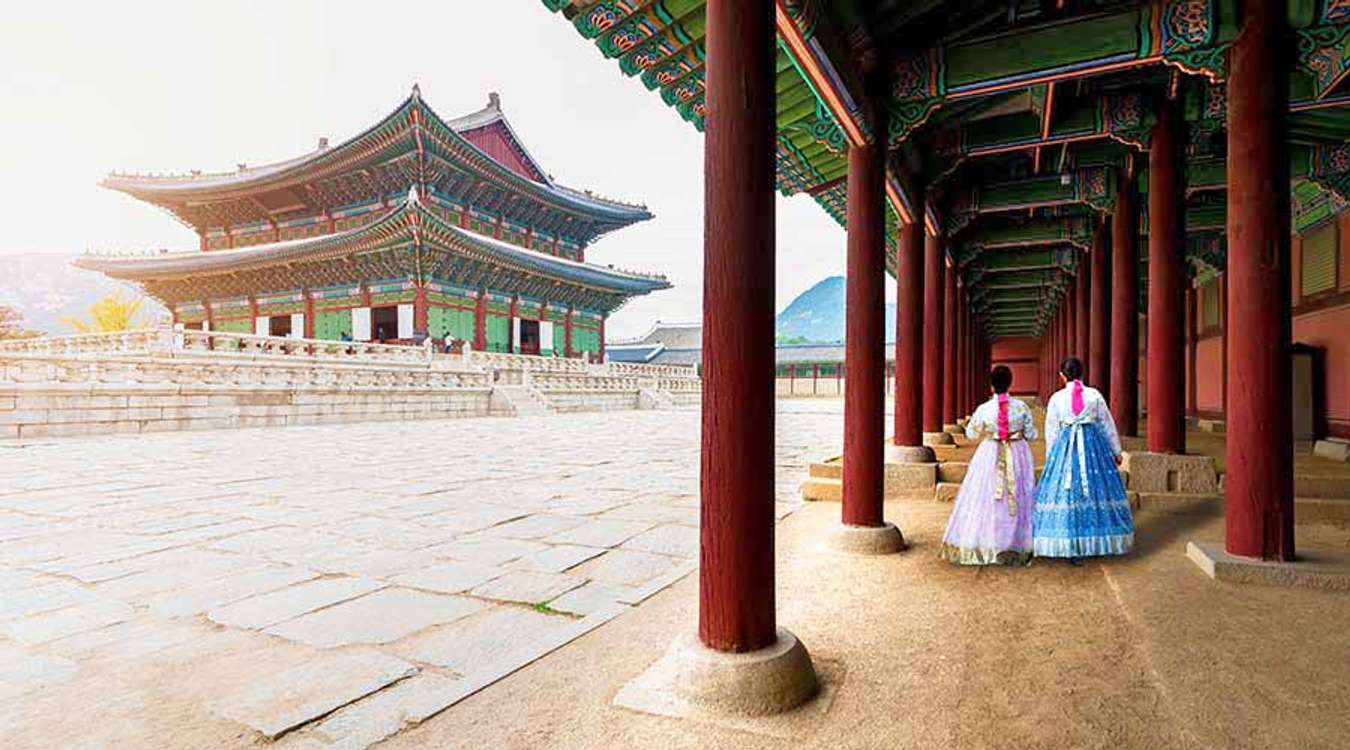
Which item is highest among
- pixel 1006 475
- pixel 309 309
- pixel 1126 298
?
pixel 309 309

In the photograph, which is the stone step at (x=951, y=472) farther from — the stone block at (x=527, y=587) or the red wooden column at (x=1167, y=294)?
the stone block at (x=527, y=587)

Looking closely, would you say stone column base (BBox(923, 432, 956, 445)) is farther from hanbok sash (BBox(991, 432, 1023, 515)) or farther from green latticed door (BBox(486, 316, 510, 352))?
green latticed door (BBox(486, 316, 510, 352))

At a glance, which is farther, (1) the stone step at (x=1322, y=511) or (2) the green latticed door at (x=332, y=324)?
(2) the green latticed door at (x=332, y=324)

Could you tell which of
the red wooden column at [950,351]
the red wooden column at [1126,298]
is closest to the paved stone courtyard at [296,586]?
the red wooden column at [1126,298]

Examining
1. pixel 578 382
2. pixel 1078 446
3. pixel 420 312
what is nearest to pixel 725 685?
pixel 1078 446

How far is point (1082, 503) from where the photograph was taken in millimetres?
4332

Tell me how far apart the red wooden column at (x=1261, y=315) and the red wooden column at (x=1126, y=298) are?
151 inches

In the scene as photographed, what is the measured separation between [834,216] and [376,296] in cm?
2487

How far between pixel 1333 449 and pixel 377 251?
27709 mm

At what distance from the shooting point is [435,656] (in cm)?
296

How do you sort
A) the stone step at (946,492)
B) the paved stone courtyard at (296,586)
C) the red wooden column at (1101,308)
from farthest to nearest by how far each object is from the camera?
the red wooden column at (1101,308), the stone step at (946,492), the paved stone courtyard at (296,586)

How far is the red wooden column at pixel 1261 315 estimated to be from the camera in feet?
12.2

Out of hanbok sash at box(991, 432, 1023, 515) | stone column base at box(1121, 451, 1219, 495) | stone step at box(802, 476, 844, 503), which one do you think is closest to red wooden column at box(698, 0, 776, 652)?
hanbok sash at box(991, 432, 1023, 515)

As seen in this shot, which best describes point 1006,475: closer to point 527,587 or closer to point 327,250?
point 527,587
